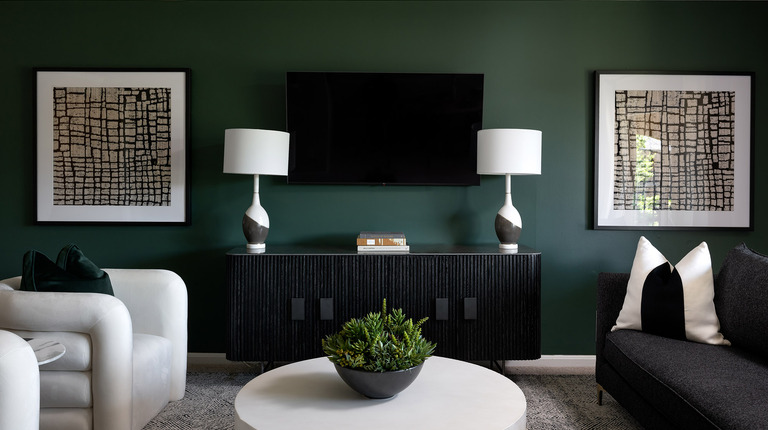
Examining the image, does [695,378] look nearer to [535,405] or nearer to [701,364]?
[701,364]

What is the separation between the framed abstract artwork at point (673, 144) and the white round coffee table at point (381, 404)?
202 cm

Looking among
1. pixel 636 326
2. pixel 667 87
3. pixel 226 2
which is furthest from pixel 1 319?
pixel 667 87

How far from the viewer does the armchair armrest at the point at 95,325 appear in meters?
2.26

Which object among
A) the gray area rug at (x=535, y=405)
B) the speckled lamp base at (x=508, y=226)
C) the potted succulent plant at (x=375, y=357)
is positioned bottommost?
the gray area rug at (x=535, y=405)

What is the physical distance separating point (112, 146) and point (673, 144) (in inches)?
133

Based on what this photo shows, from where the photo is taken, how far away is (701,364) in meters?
2.17

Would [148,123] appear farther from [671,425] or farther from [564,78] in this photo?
[671,425]

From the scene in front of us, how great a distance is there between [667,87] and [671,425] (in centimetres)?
225

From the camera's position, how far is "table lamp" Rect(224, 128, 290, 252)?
3.17m

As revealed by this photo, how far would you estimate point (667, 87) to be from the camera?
11.7 feet

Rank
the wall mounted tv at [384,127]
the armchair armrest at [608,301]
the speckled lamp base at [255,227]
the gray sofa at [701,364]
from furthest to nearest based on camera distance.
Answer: the wall mounted tv at [384,127]
the speckled lamp base at [255,227]
the armchair armrest at [608,301]
the gray sofa at [701,364]

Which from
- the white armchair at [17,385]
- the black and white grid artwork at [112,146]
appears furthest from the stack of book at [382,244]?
the white armchair at [17,385]

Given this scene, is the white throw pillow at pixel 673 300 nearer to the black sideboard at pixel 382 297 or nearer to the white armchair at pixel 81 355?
the black sideboard at pixel 382 297

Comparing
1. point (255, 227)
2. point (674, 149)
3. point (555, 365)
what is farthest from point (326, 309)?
point (674, 149)
